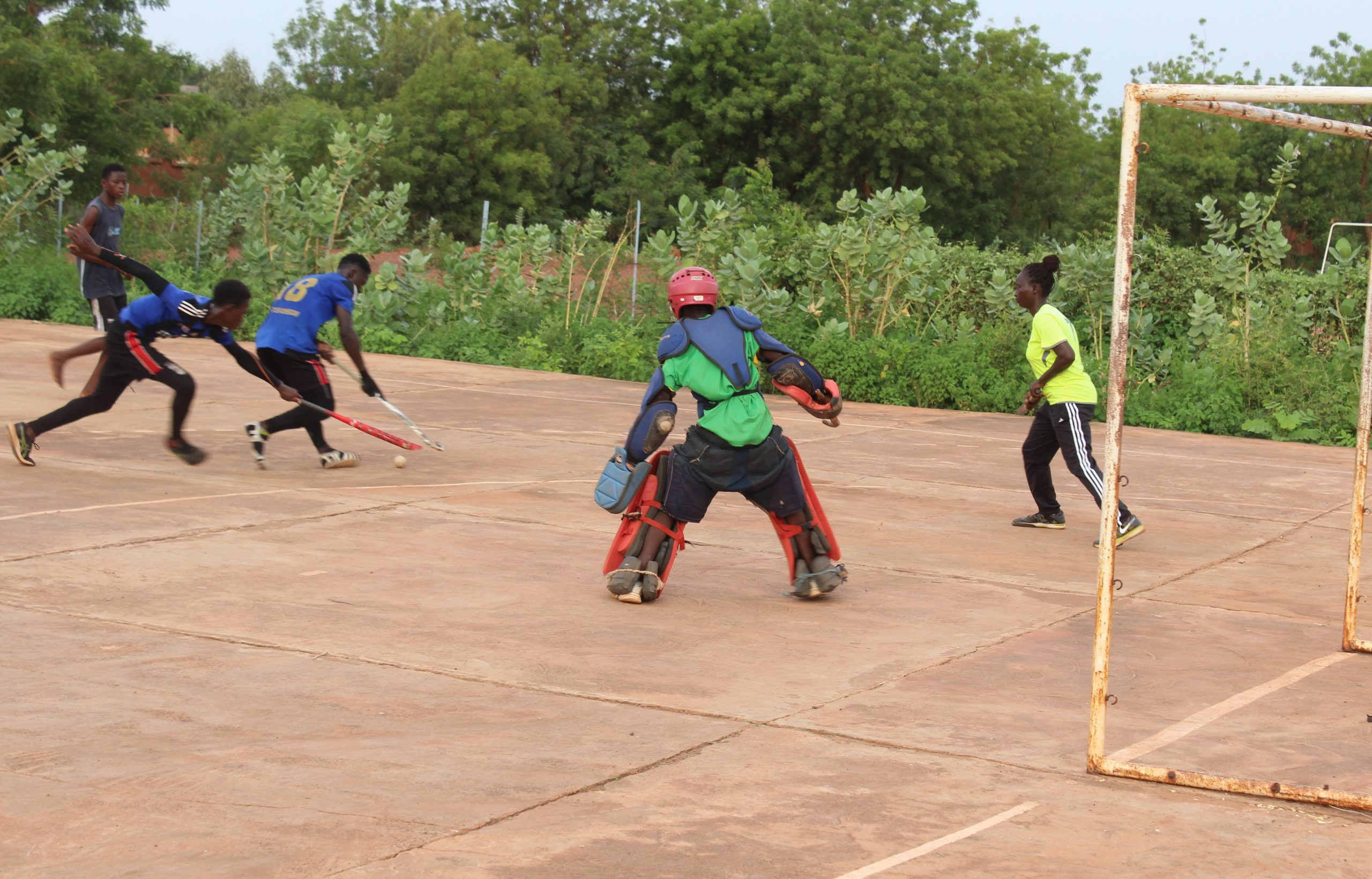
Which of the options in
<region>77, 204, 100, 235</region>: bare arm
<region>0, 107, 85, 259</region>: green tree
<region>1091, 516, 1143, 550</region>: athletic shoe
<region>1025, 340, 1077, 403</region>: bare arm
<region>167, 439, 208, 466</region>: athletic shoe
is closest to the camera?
<region>1091, 516, 1143, 550</region>: athletic shoe

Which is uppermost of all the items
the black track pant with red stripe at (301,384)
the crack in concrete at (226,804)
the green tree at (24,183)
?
the green tree at (24,183)

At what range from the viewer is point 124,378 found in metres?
9.75

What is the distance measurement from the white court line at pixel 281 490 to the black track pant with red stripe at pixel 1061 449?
123 inches

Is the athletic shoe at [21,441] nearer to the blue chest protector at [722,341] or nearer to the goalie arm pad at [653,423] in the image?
the goalie arm pad at [653,423]

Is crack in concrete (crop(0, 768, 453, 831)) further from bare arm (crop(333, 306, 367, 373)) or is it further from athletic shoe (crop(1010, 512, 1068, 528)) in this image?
athletic shoe (crop(1010, 512, 1068, 528))

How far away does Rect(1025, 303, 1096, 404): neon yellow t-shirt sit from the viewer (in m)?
9.11

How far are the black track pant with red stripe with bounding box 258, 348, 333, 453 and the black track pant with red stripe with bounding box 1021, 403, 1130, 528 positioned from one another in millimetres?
4866

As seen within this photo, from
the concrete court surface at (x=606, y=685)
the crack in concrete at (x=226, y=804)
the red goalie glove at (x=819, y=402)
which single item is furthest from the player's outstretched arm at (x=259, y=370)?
the crack in concrete at (x=226, y=804)

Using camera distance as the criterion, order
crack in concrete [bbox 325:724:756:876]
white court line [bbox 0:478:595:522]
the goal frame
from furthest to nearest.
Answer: white court line [bbox 0:478:595:522]
the goal frame
crack in concrete [bbox 325:724:756:876]

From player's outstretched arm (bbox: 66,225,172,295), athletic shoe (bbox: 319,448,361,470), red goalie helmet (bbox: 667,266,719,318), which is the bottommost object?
athletic shoe (bbox: 319,448,361,470)

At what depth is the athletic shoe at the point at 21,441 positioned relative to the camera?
9.60m

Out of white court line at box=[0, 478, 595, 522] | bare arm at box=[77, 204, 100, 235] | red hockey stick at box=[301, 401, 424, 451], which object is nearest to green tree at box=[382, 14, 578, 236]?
bare arm at box=[77, 204, 100, 235]

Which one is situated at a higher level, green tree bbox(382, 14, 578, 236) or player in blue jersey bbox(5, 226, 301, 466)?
green tree bbox(382, 14, 578, 236)

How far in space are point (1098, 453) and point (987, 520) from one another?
11.8 ft
